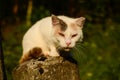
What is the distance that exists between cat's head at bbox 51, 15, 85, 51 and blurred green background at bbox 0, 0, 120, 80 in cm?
291

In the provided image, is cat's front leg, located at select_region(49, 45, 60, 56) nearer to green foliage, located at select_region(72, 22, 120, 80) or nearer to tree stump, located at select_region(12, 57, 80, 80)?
tree stump, located at select_region(12, 57, 80, 80)

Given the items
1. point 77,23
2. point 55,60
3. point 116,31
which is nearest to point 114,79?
point 116,31

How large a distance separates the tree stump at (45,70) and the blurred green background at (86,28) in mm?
3536

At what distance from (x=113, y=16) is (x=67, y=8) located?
1.37 meters

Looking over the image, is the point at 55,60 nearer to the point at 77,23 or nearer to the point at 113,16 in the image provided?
the point at 77,23

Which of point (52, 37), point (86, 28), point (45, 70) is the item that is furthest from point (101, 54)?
point (45, 70)

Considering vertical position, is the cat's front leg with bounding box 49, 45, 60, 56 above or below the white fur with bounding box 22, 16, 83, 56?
below

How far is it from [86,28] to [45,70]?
6517mm

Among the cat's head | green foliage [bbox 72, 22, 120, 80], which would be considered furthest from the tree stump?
green foliage [bbox 72, 22, 120, 80]

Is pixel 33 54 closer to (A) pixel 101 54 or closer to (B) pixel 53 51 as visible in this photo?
(B) pixel 53 51

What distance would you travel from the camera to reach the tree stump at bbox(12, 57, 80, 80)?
14.5 ft

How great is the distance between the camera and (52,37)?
518cm

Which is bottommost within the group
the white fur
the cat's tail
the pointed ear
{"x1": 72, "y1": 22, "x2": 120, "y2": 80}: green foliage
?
{"x1": 72, "y1": 22, "x2": 120, "y2": 80}: green foliage

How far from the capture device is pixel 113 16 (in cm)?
1207
